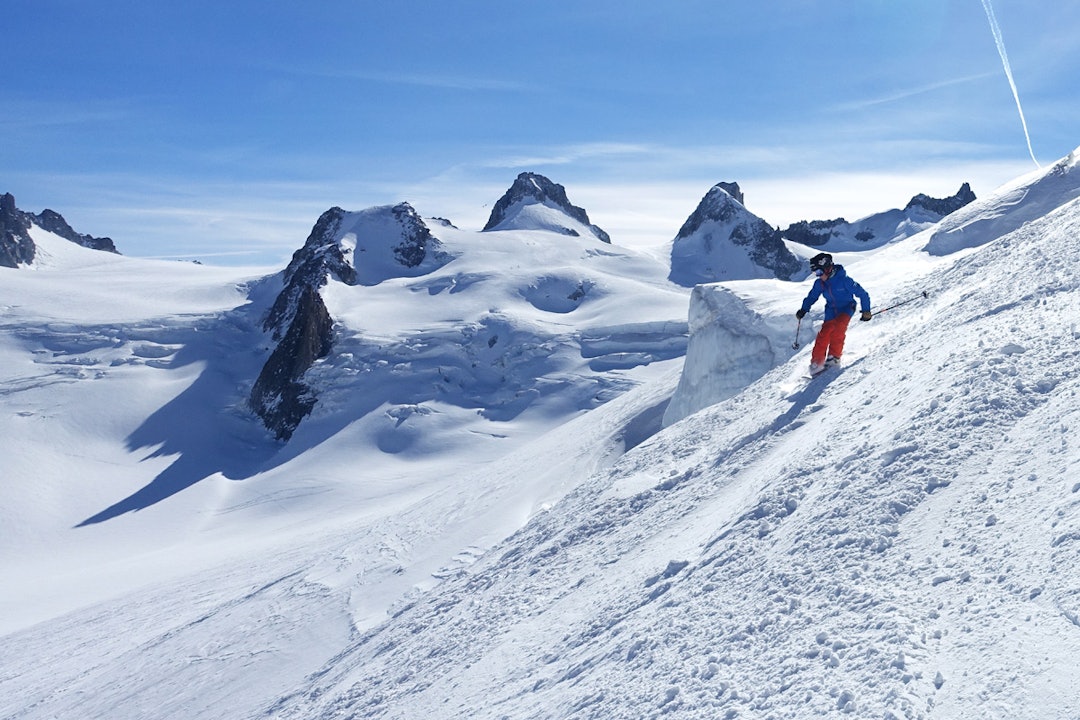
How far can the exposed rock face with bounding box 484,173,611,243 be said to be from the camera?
3927 inches

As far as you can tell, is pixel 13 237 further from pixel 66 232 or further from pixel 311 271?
pixel 311 271

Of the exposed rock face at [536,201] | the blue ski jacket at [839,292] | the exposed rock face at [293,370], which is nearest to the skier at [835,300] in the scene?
the blue ski jacket at [839,292]

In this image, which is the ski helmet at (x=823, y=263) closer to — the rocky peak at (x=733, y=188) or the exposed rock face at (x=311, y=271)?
the exposed rock face at (x=311, y=271)

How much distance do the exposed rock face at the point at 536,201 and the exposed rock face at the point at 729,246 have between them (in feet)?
39.4

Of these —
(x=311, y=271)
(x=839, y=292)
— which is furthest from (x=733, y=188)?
(x=839, y=292)

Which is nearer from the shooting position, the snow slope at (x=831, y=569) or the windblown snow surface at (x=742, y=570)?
the snow slope at (x=831, y=569)

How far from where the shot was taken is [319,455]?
1780 inches

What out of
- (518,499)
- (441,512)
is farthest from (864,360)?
(441,512)

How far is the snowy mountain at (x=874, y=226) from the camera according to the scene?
389 feet

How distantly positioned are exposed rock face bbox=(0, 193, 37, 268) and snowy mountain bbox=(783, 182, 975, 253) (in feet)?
328

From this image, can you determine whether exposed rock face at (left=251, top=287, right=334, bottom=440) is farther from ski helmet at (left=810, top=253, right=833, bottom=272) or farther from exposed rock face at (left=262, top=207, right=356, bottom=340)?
ski helmet at (left=810, top=253, right=833, bottom=272)

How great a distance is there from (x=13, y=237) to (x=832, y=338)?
8923cm

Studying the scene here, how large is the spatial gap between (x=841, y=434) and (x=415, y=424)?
40.6 meters

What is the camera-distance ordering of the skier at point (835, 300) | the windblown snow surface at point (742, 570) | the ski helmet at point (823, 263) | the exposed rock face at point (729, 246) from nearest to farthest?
the windblown snow surface at point (742, 570) → the ski helmet at point (823, 263) → the skier at point (835, 300) → the exposed rock face at point (729, 246)
